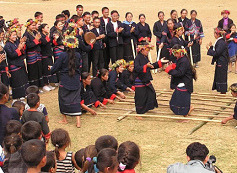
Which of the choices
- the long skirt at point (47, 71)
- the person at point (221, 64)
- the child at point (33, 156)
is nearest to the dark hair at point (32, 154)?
the child at point (33, 156)

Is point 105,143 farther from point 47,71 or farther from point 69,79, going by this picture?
point 47,71

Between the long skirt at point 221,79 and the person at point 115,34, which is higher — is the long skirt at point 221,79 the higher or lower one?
the lower one

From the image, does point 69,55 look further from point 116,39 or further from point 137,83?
point 116,39

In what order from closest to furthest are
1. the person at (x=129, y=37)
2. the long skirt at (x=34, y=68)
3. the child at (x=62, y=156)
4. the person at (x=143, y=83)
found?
the child at (x=62, y=156) → the person at (x=143, y=83) → the long skirt at (x=34, y=68) → the person at (x=129, y=37)

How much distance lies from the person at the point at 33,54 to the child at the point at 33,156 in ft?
20.5

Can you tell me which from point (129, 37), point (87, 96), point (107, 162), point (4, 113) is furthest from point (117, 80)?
point (107, 162)

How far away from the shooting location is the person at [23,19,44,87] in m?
9.83

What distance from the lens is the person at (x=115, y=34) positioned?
11906 mm

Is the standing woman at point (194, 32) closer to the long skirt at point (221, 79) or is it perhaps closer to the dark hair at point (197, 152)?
the long skirt at point (221, 79)

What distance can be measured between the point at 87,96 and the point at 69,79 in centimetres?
93

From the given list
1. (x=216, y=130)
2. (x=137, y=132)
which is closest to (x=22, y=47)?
(x=137, y=132)

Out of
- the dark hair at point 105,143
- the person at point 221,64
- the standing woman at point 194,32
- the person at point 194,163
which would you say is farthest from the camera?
the standing woman at point 194,32

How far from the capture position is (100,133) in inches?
299

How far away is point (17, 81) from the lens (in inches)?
376
